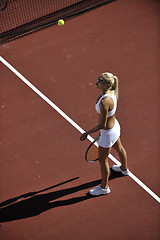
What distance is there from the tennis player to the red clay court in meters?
0.35

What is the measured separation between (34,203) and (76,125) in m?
1.65

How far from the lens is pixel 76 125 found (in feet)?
24.6

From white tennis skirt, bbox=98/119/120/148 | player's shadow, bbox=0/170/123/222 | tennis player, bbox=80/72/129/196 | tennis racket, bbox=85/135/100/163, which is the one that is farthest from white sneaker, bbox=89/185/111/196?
white tennis skirt, bbox=98/119/120/148

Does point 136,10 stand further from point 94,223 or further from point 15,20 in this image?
point 94,223

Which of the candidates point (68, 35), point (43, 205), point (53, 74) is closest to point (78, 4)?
point (68, 35)

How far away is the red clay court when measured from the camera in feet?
20.5

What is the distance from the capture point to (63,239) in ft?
19.9

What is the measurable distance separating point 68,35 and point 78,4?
119 centimetres

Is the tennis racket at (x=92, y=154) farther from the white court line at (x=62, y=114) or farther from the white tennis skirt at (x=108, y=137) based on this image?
the white court line at (x=62, y=114)

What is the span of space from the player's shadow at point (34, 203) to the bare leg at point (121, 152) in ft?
1.66

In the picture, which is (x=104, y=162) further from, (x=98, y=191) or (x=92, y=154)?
(x=98, y=191)

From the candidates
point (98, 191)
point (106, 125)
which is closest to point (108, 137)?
point (106, 125)

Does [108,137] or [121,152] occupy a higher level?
[108,137]

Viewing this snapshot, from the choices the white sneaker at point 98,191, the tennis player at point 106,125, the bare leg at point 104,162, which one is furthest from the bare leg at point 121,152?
the white sneaker at point 98,191
